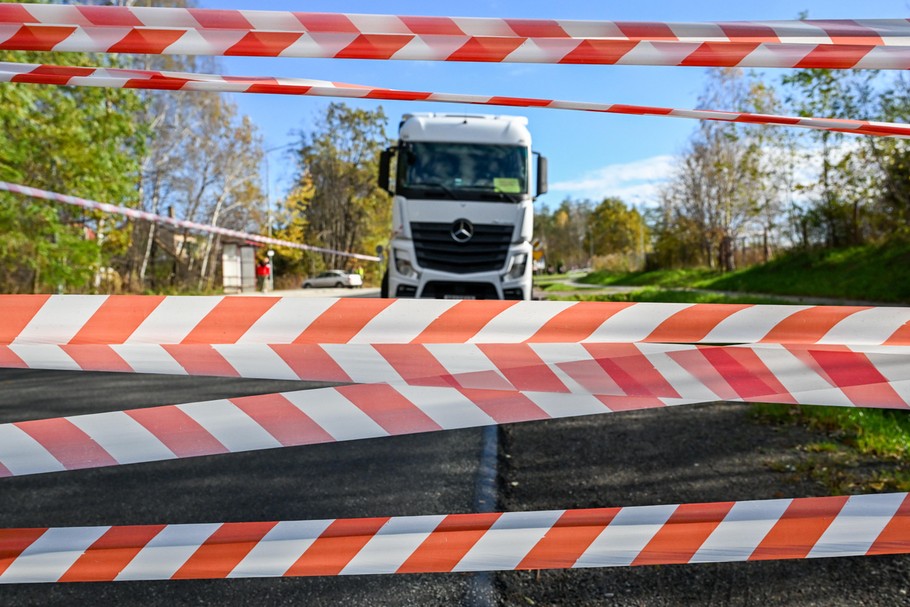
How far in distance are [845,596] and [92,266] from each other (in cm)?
1937

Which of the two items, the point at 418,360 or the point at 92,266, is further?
the point at 92,266

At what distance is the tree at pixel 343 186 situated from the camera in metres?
48.2

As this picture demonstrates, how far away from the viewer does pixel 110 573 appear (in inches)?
66.4

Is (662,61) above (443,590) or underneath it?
above

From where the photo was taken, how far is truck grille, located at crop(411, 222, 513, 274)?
30.4 feet

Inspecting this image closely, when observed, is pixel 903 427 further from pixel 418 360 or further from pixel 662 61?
pixel 418 360

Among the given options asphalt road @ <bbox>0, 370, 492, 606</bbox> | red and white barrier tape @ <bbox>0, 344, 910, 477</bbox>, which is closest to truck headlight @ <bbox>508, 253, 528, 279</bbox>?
asphalt road @ <bbox>0, 370, 492, 606</bbox>

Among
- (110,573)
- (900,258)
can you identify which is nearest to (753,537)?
(110,573)

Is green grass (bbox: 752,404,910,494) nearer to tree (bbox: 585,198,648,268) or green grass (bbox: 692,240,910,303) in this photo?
green grass (bbox: 692,240,910,303)

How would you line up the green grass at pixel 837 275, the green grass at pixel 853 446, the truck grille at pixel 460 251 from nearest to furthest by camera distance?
the green grass at pixel 853 446 < the truck grille at pixel 460 251 < the green grass at pixel 837 275

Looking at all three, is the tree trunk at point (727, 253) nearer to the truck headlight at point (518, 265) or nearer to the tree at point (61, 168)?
the truck headlight at point (518, 265)

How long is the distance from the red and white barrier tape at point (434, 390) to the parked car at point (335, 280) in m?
43.0

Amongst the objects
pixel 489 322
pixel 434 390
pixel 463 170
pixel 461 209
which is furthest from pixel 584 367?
pixel 463 170

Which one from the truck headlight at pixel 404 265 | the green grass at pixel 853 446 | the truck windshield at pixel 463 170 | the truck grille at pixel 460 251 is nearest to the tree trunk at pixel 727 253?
the truck windshield at pixel 463 170
